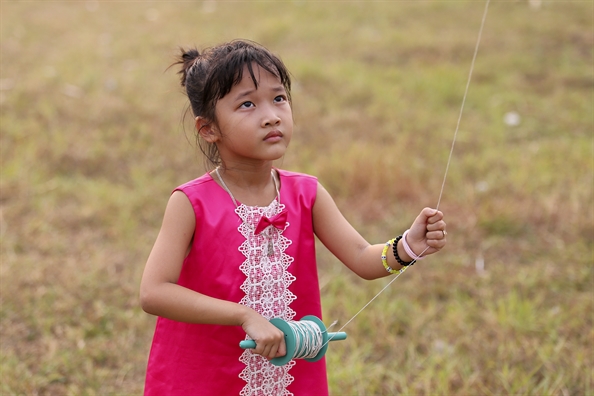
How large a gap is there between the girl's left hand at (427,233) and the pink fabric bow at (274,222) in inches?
11.5

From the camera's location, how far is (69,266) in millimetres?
3305

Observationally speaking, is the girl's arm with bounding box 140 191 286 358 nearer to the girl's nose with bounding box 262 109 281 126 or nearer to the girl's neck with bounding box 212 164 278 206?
the girl's neck with bounding box 212 164 278 206

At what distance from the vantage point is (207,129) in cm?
174

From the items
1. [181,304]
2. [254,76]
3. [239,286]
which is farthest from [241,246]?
[254,76]

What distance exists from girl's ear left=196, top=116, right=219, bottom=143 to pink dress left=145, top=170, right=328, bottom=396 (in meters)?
0.09

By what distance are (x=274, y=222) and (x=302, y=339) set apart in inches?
10.8

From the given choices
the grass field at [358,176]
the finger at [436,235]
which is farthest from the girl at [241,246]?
the grass field at [358,176]

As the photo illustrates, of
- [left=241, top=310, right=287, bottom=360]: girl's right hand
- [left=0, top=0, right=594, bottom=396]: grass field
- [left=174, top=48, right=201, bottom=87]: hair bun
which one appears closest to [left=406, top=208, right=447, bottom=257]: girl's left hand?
[left=241, top=310, right=287, bottom=360]: girl's right hand

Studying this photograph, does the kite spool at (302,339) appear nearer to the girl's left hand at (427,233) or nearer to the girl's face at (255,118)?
the girl's left hand at (427,233)

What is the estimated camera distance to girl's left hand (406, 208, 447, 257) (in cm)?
168

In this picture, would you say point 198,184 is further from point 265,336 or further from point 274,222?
point 265,336

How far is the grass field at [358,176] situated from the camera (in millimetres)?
2744

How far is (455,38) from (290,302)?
5380mm

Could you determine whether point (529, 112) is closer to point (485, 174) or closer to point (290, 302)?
point (485, 174)
